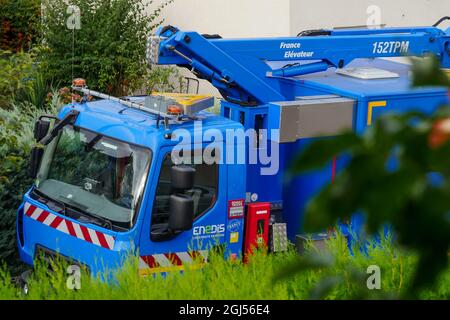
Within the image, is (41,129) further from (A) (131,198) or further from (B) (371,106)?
(B) (371,106)

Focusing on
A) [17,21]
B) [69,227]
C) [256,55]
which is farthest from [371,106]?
[17,21]

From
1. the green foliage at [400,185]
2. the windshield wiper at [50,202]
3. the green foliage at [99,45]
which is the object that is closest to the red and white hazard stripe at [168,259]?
the windshield wiper at [50,202]

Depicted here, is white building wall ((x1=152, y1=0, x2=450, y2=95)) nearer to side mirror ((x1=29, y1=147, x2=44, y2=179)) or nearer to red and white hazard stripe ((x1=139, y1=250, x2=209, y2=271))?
side mirror ((x1=29, y1=147, x2=44, y2=179))

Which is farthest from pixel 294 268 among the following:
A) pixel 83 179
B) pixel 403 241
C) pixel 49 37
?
pixel 49 37

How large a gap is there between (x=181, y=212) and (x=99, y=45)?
354 inches

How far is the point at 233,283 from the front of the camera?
17.3 ft

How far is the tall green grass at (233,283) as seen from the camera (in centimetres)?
506

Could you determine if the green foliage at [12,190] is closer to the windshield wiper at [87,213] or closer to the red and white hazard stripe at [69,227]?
the red and white hazard stripe at [69,227]

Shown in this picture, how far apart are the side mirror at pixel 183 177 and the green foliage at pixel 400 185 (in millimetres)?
4034

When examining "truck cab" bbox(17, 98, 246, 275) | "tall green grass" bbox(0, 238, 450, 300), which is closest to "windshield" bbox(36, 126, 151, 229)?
"truck cab" bbox(17, 98, 246, 275)

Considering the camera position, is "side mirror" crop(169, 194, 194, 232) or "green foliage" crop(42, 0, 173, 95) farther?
"green foliage" crop(42, 0, 173, 95)

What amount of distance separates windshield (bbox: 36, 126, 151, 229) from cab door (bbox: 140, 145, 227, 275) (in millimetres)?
127

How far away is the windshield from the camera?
6344mm

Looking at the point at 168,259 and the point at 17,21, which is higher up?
the point at 17,21
